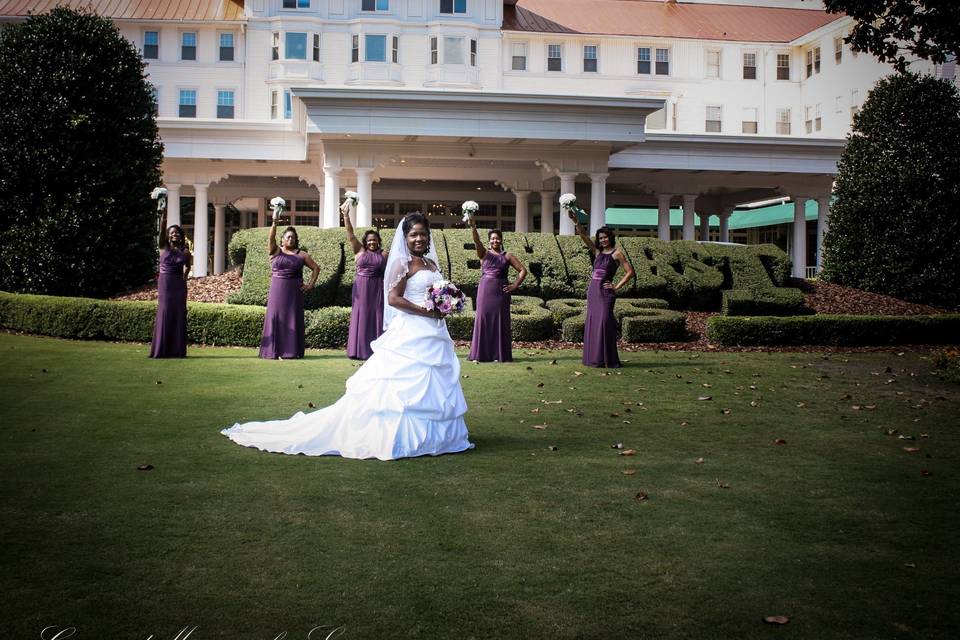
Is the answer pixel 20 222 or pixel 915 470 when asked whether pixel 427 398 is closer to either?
pixel 915 470

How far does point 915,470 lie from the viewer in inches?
309

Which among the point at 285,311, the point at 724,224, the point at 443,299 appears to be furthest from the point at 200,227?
the point at 443,299

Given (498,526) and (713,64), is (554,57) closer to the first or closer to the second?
(713,64)

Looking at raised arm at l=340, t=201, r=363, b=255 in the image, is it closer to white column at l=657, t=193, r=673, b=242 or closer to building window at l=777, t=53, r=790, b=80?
white column at l=657, t=193, r=673, b=242

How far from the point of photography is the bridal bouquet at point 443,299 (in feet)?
28.2

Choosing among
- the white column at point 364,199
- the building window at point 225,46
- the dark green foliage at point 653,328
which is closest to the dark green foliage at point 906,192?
the dark green foliage at point 653,328

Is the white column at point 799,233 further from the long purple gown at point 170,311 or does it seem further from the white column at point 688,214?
the long purple gown at point 170,311

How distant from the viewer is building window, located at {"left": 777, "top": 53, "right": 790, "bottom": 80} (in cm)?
5050

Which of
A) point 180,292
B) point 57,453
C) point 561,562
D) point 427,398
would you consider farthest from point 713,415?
point 180,292

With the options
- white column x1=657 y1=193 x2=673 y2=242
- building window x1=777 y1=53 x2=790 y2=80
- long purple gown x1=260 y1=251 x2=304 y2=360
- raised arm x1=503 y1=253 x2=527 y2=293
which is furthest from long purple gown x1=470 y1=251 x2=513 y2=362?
building window x1=777 y1=53 x2=790 y2=80

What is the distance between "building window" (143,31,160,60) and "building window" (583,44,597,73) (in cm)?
2222

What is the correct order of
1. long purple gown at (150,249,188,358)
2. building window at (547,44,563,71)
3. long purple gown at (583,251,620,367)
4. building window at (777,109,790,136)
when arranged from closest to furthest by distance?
long purple gown at (583,251,620,367), long purple gown at (150,249,188,358), building window at (547,44,563,71), building window at (777,109,790,136)

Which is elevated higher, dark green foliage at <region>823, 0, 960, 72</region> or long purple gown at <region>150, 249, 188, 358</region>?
dark green foliage at <region>823, 0, 960, 72</region>

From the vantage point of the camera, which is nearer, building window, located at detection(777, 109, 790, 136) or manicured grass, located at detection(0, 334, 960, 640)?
manicured grass, located at detection(0, 334, 960, 640)
